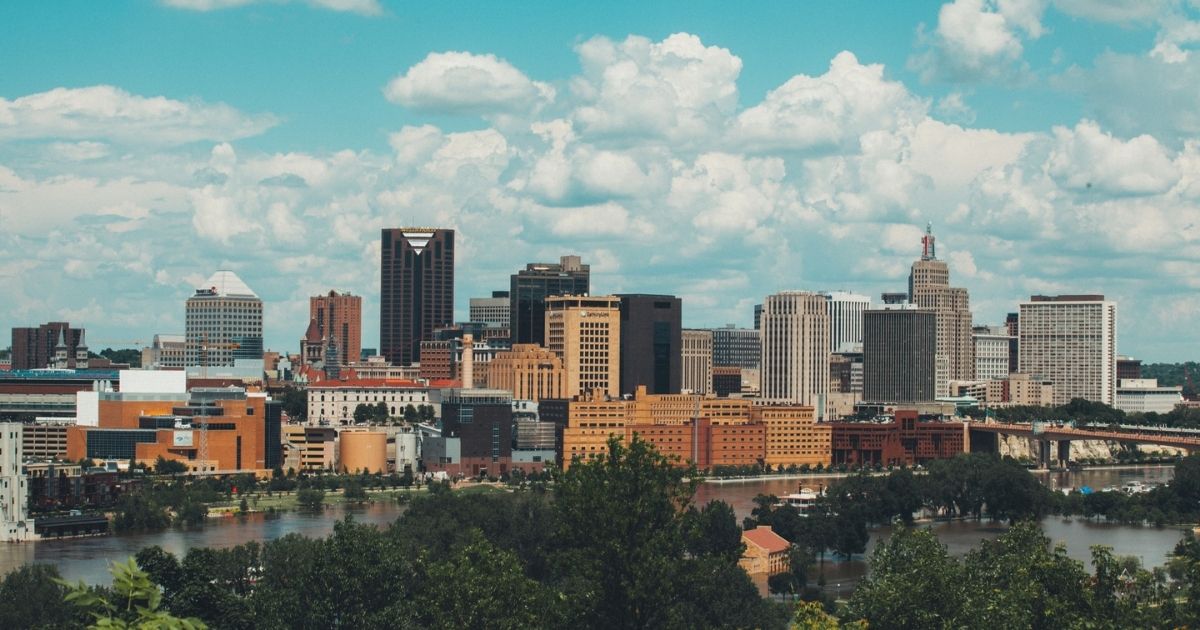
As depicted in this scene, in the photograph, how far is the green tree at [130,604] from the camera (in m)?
13.4

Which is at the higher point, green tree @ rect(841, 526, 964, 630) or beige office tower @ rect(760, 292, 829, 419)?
beige office tower @ rect(760, 292, 829, 419)

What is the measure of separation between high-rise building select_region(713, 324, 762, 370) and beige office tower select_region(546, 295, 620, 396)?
67316 millimetres

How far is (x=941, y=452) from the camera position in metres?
120

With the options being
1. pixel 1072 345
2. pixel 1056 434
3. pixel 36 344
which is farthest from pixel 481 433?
pixel 1072 345

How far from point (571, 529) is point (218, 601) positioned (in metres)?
6.31

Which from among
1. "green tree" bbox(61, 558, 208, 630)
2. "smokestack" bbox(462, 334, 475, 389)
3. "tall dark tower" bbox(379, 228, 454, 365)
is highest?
"tall dark tower" bbox(379, 228, 454, 365)

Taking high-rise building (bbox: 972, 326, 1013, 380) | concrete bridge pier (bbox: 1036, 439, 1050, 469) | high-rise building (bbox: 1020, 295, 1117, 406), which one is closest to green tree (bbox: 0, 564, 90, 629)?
concrete bridge pier (bbox: 1036, 439, 1050, 469)

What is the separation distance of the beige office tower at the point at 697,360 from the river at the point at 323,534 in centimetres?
6273

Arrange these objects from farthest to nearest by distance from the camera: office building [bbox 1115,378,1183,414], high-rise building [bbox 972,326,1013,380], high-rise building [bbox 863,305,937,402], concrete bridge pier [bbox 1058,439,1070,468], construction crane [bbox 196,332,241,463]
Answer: high-rise building [bbox 972,326,1013,380]
office building [bbox 1115,378,1183,414]
high-rise building [bbox 863,305,937,402]
concrete bridge pier [bbox 1058,439,1070,468]
construction crane [bbox 196,332,241,463]

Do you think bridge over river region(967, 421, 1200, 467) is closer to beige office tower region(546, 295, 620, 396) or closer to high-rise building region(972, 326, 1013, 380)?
beige office tower region(546, 295, 620, 396)

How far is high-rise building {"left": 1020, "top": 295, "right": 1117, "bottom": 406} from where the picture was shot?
568 ft

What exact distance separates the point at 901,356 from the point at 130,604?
151 meters

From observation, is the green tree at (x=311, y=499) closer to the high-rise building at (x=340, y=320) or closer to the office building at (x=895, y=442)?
the office building at (x=895, y=442)

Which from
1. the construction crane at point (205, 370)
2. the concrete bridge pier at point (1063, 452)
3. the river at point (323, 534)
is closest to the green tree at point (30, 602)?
the river at point (323, 534)
